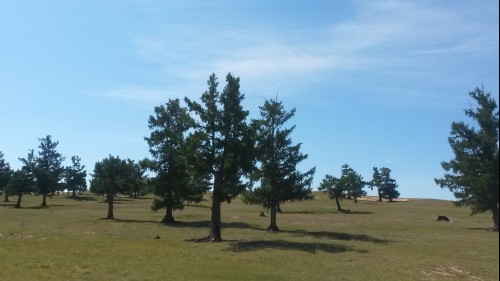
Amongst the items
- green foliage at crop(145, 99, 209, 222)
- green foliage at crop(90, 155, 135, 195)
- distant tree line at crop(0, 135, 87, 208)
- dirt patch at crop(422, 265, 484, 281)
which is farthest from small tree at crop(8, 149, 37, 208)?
dirt patch at crop(422, 265, 484, 281)

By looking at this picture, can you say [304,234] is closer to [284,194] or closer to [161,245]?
[284,194]

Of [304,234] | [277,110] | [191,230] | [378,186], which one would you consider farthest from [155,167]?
[378,186]

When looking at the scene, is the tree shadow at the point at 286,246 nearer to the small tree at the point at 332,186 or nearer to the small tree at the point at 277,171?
the small tree at the point at 277,171

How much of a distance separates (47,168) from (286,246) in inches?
3485

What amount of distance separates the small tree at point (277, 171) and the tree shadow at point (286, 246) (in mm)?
14805

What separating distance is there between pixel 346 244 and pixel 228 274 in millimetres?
20327

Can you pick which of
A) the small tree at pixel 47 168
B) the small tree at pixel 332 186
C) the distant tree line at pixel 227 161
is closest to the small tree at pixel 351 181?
the small tree at pixel 332 186

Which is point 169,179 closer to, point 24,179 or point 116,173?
point 116,173

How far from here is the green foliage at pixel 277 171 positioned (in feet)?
203

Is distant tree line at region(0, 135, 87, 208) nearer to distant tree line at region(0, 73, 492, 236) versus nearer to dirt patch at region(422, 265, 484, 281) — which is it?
distant tree line at region(0, 73, 492, 236)

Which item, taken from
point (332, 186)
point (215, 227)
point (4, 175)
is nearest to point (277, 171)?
point (215, 227)

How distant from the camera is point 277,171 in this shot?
62.2 meters

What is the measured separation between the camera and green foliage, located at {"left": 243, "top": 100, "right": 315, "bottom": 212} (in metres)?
61.8

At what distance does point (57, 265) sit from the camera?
2916 centimetres
